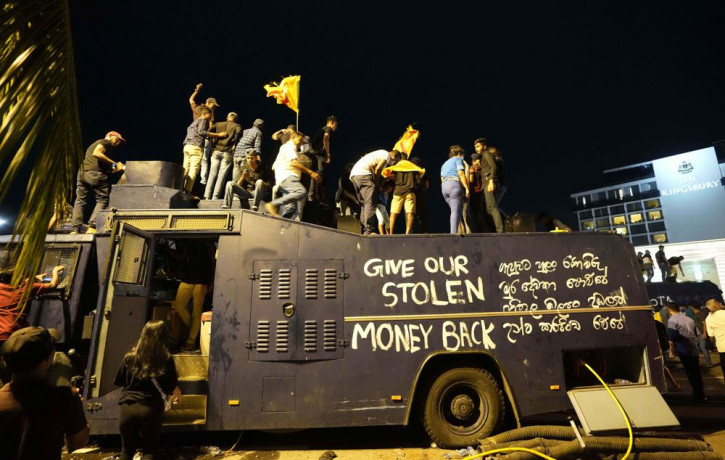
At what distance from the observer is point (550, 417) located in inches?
247

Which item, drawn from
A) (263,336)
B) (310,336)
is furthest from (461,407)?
(263,336)

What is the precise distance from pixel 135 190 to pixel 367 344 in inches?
170

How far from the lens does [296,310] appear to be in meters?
4.70

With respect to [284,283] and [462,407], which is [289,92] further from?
[462,407]

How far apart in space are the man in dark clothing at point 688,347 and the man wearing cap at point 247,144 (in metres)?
9.90

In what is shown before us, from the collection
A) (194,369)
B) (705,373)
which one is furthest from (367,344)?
(705,373)

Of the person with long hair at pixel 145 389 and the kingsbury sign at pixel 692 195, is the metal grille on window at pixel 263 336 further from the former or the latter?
the kingsbury sign at pixel 692 195

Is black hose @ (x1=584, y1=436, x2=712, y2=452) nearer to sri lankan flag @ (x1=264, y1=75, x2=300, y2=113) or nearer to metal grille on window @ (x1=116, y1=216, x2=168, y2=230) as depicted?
metal grille on window @ (x1=116, y1=216, x2=168, y2=230)

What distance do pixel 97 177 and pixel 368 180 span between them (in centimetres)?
483

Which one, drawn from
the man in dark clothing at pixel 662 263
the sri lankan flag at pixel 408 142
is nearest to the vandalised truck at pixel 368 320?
the sri lankan flag at pixel 408 142

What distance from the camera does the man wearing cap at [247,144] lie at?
789 cm

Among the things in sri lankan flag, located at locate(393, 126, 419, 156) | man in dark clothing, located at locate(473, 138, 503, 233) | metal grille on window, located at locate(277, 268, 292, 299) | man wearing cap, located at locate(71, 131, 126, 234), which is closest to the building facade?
sri lankan flag, located at locate(393, 126, 419, 156)

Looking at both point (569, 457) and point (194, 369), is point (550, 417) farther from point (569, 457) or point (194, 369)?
point (194, 369)

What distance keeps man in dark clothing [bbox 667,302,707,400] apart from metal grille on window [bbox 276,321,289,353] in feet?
27.0
